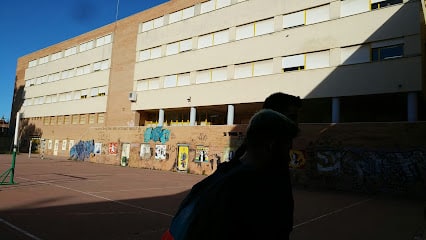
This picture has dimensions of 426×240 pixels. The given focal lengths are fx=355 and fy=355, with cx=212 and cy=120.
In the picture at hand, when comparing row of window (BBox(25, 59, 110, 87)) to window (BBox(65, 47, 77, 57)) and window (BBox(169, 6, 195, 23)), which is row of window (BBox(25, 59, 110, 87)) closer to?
window (BBox(65, 47, 77, 57))

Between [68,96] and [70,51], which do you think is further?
[70,51]

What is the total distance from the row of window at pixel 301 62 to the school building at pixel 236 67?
65 millimetres

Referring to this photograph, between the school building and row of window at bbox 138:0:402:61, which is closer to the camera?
the school building

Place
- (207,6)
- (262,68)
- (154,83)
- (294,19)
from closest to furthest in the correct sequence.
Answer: (294,19) → (262,68) → (207,6) → (154,83)

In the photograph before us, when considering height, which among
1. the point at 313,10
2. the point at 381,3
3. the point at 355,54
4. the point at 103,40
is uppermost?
the point at 103,40

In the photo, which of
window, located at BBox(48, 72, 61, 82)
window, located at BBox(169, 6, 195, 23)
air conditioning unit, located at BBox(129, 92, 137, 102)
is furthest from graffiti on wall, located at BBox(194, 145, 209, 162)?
window, located at BBox(48, 72, 61, 82)

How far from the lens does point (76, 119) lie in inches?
1700

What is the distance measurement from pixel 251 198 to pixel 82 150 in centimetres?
3865

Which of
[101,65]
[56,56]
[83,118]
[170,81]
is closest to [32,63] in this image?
[56,56]

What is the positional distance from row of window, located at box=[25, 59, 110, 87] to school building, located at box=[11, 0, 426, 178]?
234 millimetres

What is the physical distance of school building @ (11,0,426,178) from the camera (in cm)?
2045

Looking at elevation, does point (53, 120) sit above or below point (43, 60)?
below

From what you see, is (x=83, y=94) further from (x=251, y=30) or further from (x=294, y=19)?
(x=294, y=19)

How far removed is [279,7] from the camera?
25.2 metres
